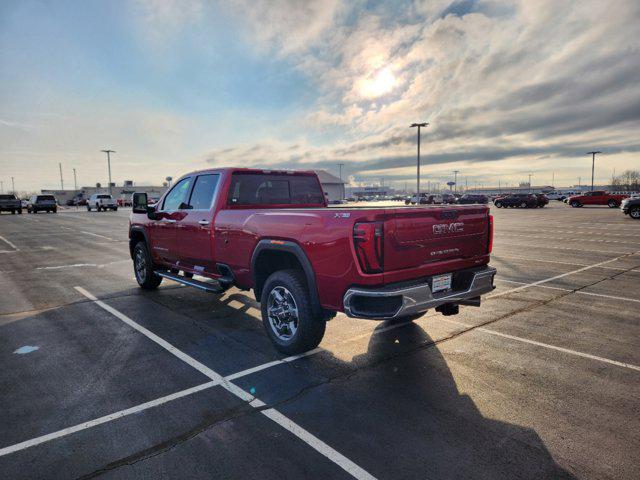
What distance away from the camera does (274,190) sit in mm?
5922

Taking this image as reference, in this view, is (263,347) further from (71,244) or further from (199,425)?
(71,244)

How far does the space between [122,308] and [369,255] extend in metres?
4.57

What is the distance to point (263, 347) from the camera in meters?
4.61

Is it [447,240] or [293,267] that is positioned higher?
[447,240]

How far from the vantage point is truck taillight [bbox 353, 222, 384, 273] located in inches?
136

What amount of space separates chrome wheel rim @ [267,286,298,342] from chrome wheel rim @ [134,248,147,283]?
154 inches

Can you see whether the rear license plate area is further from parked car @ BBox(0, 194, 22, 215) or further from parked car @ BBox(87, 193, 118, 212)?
parked car @ BBox(87, 193, 118, 212)

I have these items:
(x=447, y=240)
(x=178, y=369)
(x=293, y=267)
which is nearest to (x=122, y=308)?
(x=178, y=369)

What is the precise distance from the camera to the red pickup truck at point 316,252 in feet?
11.6

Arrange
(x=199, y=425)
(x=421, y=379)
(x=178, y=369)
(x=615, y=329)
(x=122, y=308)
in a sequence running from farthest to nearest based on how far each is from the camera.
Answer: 1. (x=122, y=308)
2. (x=615, y=329)
3. (x=178, y=369)
4. (x=421, y=379)
5. (x=199, y=425)

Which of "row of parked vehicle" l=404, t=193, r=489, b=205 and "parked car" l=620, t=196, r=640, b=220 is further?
"row of parked vehicle" l=404, t=193, r=489, b=205

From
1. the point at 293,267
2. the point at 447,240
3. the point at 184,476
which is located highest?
the point at 447,240

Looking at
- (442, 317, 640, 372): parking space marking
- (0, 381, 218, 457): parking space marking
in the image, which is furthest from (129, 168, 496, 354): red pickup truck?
(0, 381, 218, 457): parking space marking

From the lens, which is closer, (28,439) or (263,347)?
(28,439)
